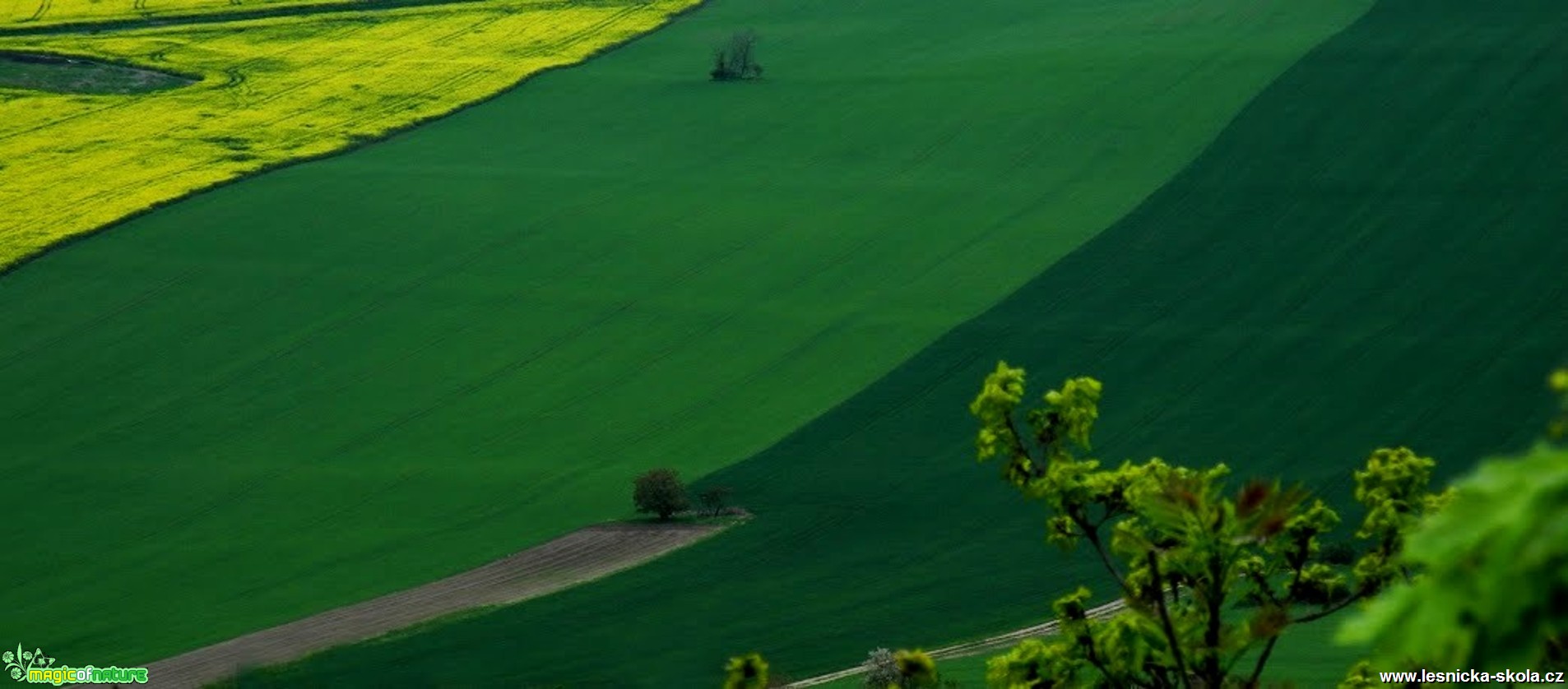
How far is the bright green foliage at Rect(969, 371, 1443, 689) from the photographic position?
8.66 metres

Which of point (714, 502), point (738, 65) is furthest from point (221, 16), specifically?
point (714, 502)

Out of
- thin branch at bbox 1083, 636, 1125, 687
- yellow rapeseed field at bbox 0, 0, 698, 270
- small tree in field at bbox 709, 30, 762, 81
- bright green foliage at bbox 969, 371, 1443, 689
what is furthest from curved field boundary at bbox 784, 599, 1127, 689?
small tree in field at bbox 709, 30, 762, 81

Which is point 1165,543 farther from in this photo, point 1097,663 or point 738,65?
point 738,65

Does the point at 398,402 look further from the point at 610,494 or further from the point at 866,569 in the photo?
the point at 866,569

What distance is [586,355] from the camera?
A: 50.6m

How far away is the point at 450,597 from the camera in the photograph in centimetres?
3672

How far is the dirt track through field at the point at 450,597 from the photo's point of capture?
111 feet

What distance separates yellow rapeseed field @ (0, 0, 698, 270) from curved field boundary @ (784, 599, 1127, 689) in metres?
37.4

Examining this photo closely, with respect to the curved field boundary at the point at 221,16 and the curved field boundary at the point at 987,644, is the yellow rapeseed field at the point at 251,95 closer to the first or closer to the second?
the curved field boundary at the point at 221,16

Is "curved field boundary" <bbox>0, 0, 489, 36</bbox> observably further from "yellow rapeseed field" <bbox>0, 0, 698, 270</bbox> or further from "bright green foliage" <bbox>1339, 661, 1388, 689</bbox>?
"bright green foliage" <bbox>1339, 661, 1388, 689</bbox>

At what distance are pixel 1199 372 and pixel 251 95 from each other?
146 ft

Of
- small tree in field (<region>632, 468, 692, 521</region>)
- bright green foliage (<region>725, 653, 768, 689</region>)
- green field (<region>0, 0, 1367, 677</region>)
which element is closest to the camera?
bright green foliage (<region>725, 653, 768, 689</region>)

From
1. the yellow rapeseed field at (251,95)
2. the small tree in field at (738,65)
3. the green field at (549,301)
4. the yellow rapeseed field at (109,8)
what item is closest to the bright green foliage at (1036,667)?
the green field at (549,301)

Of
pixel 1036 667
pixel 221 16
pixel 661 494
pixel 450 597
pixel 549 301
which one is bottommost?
pixel 450 597
